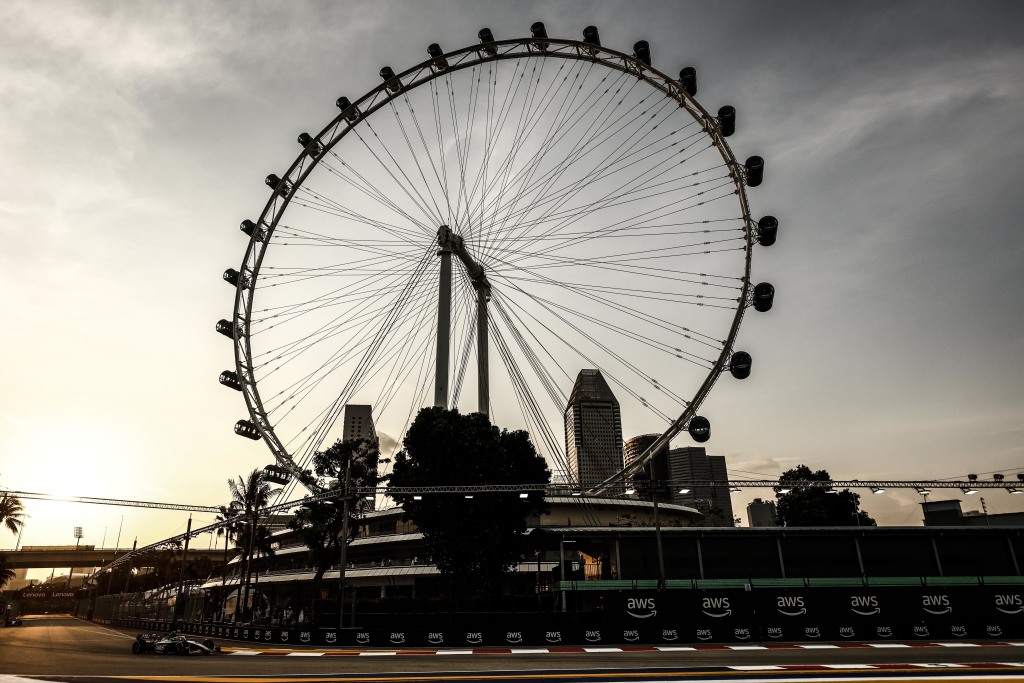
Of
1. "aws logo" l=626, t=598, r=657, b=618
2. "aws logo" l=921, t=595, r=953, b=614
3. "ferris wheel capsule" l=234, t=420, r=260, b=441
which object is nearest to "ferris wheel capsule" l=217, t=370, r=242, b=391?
"ferris wheel capsule" l=234, t=420, r=260, b=441

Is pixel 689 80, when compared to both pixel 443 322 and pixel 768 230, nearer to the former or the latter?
pixel 768 230

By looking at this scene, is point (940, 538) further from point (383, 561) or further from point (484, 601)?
point (383, 561)

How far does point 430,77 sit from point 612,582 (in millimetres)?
37934

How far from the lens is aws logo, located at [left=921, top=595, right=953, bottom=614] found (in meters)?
32.0

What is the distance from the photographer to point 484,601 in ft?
132

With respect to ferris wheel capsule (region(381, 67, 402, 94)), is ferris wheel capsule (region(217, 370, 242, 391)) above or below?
below

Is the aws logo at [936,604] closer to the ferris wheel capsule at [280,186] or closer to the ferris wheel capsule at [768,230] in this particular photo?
the ferris wheel capsule at [768,230]

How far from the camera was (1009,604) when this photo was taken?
106 feet

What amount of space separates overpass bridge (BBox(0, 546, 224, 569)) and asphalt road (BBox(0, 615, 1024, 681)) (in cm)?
12281

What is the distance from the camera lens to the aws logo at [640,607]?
106ft

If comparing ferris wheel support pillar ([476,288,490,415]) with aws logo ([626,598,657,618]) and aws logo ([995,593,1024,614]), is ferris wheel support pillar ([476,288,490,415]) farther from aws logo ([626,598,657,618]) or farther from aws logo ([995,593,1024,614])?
aws logo ([995,593,1024,614])

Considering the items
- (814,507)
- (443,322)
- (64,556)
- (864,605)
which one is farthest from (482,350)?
(64,556)

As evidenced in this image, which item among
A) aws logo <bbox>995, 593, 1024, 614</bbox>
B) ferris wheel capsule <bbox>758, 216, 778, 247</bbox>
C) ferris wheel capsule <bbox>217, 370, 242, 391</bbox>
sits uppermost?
ferris wheel capsule <bbox>758, 216, 778, 247</bbox>

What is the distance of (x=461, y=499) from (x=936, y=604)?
2684cm
